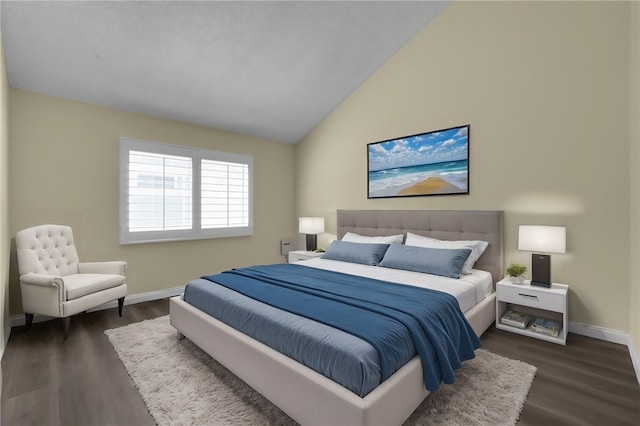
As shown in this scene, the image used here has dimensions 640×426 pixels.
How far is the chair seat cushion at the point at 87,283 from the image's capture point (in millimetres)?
2969

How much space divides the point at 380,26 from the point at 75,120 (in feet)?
12.0

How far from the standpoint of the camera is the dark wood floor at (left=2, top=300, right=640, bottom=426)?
1.83 metres

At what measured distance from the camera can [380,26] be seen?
3615 millimetres

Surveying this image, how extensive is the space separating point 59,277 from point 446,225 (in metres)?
3.98

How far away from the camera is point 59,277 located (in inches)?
114

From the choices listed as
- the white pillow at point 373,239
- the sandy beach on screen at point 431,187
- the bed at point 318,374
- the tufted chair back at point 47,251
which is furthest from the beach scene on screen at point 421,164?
the tufted chair back at point 47,251

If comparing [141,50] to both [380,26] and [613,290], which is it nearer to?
[380,26]

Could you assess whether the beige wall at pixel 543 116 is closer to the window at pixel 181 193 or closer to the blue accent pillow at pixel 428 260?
the blue accent pillow at pixel 428 260

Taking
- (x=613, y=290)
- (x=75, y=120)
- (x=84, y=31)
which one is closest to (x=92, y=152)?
(x=75, y=120)

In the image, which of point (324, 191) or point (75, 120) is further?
point (324, 191)

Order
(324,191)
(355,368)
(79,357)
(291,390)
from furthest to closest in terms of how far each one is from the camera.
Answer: (324,191) < (79,357) < (291,390) < (355,368)

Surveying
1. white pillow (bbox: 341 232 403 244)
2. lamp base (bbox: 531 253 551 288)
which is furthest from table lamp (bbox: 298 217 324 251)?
lamp base (bbox: 531 253 551 288)

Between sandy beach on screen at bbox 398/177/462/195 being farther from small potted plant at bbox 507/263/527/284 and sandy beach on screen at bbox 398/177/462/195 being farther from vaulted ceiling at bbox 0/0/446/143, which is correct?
vaulted ceiling at bbox 0/0/446/143

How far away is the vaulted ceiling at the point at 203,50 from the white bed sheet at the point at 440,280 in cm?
240
